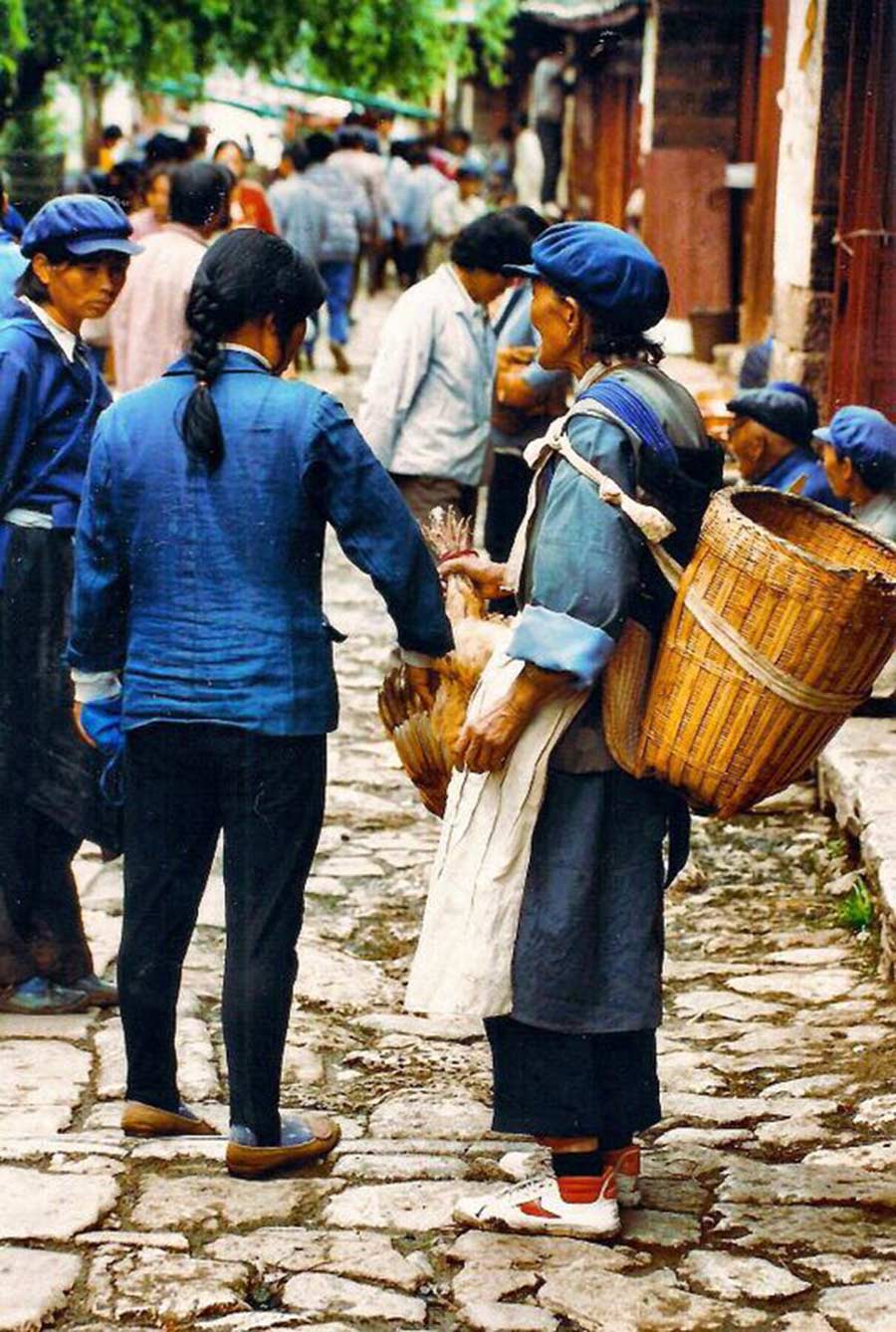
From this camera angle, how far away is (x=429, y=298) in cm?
789

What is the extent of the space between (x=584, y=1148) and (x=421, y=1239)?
0.35 m

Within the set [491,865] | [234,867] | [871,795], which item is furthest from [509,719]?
[871,795]

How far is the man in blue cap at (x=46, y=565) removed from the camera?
535cm

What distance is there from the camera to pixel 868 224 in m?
9.64

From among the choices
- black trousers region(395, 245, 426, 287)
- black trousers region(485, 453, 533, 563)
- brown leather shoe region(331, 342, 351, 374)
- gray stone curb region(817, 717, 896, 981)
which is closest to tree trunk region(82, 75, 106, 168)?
black trousers region(395, 245, 426, 287)

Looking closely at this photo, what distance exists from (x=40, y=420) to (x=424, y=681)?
1.46 meters

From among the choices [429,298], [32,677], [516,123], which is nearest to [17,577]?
[32,677]

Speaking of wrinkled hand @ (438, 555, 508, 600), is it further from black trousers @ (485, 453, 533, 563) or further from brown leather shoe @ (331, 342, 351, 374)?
brown leather shoe @ (331, 342, 351, 374)

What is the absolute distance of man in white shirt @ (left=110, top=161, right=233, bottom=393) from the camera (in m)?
8.66

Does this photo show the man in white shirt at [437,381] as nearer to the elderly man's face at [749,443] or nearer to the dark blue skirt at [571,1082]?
the elderly man's face at [749,443]

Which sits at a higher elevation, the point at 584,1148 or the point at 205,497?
the point at 205,497

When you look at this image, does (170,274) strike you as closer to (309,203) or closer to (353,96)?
(309,203)

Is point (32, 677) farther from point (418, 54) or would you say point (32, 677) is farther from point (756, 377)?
point (418, 54)

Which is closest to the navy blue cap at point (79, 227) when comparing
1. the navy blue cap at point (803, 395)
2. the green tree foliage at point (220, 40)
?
the navy blue cap at point (803, 395)
